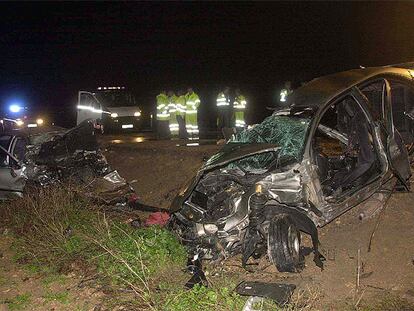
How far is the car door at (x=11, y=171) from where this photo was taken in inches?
350

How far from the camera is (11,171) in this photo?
8906mm

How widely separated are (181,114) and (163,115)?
653mm

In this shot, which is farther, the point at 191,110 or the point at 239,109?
the point at 239,109

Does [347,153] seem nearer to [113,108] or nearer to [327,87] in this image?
[327,87]

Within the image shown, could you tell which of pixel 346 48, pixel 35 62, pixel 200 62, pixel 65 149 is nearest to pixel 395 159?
pixel 65 149

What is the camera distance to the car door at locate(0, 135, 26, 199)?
29.2 feet

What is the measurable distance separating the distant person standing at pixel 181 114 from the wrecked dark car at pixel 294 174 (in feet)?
24.5

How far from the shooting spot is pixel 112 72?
3644 cm

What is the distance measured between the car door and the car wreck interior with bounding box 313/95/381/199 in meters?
5.68

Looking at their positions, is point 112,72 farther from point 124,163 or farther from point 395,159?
point 395,159

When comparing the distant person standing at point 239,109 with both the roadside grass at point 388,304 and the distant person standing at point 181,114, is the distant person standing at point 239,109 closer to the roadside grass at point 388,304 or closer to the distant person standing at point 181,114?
the distant person standing at point 181,114

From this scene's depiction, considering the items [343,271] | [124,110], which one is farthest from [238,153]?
[124,110]

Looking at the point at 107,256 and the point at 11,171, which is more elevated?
the point at 11,171

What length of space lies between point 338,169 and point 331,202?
1422 millimetres
